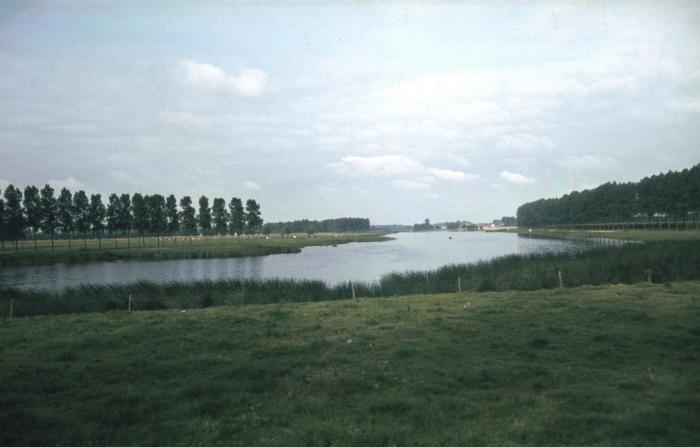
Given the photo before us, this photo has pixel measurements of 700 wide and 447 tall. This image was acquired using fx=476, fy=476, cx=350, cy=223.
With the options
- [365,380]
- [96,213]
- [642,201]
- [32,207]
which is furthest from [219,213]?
[365,380]

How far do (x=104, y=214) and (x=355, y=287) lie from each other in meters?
105

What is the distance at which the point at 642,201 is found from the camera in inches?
5044

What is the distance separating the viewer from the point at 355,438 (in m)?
7.40

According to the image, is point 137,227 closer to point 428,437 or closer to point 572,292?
point 572,292

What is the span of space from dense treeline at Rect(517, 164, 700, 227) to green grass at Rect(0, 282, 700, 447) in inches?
4316

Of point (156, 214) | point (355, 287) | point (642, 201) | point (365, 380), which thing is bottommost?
point (355, 287)

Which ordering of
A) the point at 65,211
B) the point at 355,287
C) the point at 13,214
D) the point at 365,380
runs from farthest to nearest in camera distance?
the point at 65,211
the point at 13,214
the point at 355,287
the point at 365,380

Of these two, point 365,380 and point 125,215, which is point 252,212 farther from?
point 365,380

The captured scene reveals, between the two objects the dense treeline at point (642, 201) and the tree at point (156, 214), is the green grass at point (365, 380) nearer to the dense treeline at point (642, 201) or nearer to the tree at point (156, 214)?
the dense treeline at point (642, 201)

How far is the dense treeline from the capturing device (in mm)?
107506

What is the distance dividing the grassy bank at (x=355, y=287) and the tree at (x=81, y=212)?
86733 mm

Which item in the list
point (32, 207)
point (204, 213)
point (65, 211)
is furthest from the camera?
point (204, 213)

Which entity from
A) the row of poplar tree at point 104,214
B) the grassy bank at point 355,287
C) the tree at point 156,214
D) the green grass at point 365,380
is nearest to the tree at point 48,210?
the row of poplar tree at point 104,214

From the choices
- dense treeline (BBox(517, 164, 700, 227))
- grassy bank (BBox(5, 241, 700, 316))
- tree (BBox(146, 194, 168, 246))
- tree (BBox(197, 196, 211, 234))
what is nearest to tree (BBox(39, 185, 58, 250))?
tree (BBox(146, 194, 168, 246))
